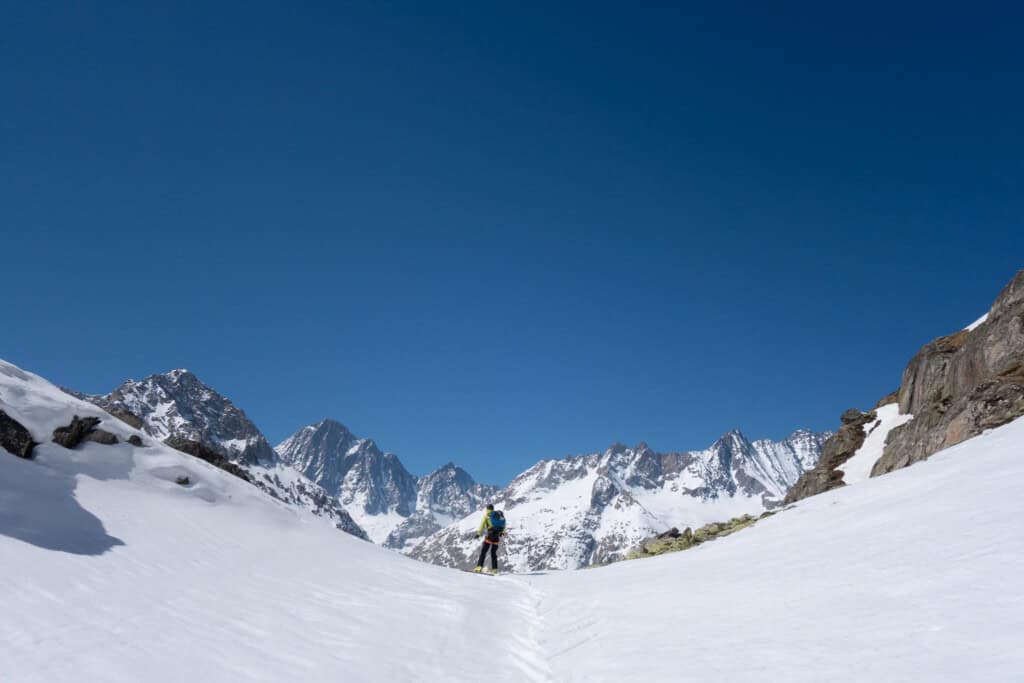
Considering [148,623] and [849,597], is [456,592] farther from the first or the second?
[849,597]

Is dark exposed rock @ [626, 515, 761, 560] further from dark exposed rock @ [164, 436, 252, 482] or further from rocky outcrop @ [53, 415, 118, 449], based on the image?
rocky outcrop @ [53, 415, 118, 449]

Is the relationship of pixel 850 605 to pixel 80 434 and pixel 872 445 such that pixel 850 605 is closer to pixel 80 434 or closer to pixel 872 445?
pixel 80 434

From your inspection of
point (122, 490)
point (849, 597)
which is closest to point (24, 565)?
point (122, 490)

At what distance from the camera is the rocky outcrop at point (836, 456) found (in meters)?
43.2

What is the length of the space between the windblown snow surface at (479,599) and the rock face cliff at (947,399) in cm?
886

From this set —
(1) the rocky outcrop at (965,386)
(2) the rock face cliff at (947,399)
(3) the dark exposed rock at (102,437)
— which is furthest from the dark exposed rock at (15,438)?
(2) the rock face cliff at (947,399)

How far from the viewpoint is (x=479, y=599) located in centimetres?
1385

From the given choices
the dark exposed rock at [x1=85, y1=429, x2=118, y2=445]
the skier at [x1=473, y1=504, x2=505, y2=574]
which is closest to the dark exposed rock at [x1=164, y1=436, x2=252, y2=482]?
the dark exposed rock at [x1=85, y1=429, x2=118, y2=445]

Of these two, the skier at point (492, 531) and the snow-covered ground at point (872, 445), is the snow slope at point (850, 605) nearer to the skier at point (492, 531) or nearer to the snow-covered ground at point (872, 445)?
the skier at point (492, 531)

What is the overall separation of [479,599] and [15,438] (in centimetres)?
1183

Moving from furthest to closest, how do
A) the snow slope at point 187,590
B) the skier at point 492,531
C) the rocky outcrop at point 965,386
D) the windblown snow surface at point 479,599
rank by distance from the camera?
1. the rocky outcrop at point 965,386
2. the skier at point 492,531
3. the snow slope at point 187,590
4. the windblown snow surface at point 479,599

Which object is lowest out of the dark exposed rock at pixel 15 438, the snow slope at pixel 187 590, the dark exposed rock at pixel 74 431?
the snow slope at pixel 187 590

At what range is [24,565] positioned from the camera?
8180 millimetres

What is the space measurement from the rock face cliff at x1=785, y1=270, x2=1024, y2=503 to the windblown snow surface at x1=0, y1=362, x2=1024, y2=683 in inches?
349
